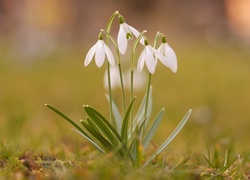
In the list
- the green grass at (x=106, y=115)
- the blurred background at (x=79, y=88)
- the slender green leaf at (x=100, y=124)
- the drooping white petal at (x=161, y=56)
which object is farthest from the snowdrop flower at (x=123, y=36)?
the blurred background at (x=79, y=88)

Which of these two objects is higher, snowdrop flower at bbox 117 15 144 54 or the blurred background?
snowdrop flower at bbox 117 15 144 54

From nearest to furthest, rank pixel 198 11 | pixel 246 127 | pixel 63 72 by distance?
pixel 246 127 → pixel 63 72 → pixel 198 11

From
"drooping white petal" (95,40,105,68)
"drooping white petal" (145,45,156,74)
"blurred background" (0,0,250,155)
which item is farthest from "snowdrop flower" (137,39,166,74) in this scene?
"blurred background" (0,0,250,155)

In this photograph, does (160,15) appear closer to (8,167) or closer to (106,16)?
(106,16)

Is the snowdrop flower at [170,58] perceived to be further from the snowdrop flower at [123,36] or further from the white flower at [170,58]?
the snowdrop flower at [123,36]

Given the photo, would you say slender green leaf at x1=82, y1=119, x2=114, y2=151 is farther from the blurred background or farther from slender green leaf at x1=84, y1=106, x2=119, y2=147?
the blurred background

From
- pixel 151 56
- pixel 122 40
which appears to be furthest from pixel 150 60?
pixel 122 40

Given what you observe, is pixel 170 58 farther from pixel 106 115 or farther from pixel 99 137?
pixel 106 115

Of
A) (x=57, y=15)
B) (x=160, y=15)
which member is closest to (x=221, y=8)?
(x=160, y=15)
